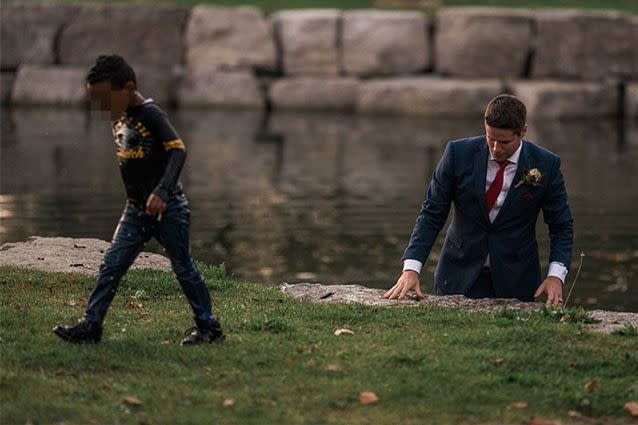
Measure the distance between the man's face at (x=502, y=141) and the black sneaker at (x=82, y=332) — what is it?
2.42 metres

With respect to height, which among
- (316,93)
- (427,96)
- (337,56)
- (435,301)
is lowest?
(316,93)

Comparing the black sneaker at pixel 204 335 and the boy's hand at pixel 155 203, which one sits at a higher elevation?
the boy's hand at pixel 155 203

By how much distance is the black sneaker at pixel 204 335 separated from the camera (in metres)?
7.49

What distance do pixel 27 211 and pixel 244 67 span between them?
12.0 m

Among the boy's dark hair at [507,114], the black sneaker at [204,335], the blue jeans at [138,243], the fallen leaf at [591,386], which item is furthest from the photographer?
the boy's dark hair at [507,114]

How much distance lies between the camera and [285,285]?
32.0 ft

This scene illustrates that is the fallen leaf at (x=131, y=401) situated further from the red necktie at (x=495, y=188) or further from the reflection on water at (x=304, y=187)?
the reflection on water at (x=304, y=187)

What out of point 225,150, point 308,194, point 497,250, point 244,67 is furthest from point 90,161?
point 497,250

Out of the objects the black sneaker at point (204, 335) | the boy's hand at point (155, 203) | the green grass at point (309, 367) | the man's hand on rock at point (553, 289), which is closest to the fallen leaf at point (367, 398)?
the green grass at point (309, 367)

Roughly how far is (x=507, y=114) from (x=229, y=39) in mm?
19813

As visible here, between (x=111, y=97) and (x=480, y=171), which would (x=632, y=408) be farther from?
(x=111, y=97)

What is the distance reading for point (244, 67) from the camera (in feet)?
90.7

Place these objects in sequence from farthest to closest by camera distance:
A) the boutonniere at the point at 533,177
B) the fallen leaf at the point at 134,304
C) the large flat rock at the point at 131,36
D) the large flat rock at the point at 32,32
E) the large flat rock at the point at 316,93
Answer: the large flat rock at the point at 32,32 → the large flat rock at the point at 131,36 → the large flat rock at the point at 316,93 → the fallen leaf at the point at 134,304 → the boutonniere at the point at 533,177

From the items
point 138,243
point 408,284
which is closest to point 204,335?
point 138,243
